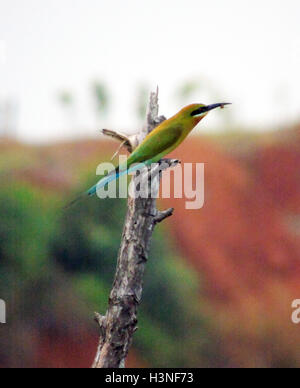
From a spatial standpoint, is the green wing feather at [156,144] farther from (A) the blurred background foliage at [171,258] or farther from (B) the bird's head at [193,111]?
(A) the blurred background foliage at [171,258]

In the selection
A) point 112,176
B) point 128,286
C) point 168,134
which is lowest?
point 128,286

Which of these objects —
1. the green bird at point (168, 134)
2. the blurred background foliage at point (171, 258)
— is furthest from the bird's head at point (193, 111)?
the blurred background foliage at point (171, 258)

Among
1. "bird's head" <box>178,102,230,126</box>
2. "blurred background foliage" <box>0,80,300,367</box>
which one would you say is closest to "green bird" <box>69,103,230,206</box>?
"bird's head" <box>178,102,230,126</box>

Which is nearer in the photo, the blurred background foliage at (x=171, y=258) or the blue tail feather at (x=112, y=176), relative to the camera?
the blue tail feather at (x=112, y=176)

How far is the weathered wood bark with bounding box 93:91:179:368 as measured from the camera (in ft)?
4.80

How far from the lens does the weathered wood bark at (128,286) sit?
4.80 ft

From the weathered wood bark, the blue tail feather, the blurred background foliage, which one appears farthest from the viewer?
the blurred background foliage

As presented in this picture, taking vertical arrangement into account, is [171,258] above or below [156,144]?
below

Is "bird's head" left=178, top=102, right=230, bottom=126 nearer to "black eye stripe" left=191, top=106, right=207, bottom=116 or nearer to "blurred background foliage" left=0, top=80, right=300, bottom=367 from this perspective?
"black eye stripe" left=191, top=106, right=207, bottom=116

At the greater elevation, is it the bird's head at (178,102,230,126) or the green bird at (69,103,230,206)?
the bird's head at (178,102,230,126)

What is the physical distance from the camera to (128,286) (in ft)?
4.82

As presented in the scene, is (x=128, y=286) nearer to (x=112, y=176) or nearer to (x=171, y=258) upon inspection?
(x=112, y=176)

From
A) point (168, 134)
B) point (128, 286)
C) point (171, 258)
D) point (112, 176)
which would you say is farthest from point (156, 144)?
point (171, 258)

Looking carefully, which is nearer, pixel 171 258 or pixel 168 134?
pixel 168 134
